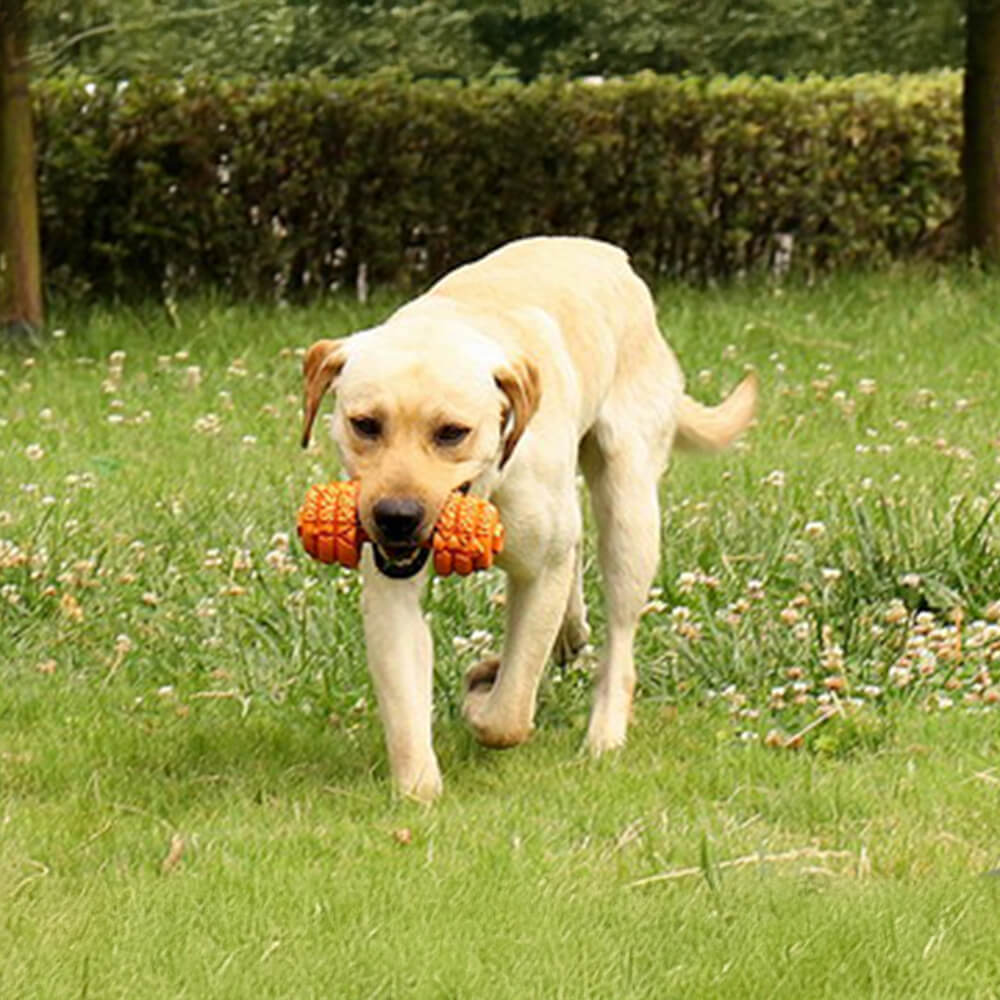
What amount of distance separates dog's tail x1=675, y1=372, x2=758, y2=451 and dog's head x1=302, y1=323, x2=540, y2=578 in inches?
65.1

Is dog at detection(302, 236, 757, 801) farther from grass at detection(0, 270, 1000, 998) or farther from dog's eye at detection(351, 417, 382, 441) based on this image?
grass at detection(0, 270, 1000, 998)

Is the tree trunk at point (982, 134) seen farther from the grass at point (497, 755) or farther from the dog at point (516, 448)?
the dog at point (516, 448)

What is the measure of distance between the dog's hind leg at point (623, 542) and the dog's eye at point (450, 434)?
1.19m

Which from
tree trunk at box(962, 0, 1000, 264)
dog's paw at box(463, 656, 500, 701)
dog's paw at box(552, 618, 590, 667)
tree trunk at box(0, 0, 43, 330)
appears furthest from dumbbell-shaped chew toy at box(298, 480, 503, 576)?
tree trunk at box(962, 0, 1000, 264)

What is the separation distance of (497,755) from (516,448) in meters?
0.83

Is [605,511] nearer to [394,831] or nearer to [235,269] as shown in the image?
[394,831]

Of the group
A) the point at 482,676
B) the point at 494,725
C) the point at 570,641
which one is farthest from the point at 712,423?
the point at 494,725

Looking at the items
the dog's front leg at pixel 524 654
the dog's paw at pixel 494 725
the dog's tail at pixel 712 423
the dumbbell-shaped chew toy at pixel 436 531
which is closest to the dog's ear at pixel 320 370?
the dumbbell-shaped chew toy at pixel 436 531

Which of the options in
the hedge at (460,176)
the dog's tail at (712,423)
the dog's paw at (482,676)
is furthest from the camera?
the hedge at (460,176)

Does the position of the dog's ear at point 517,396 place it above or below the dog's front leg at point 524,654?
above

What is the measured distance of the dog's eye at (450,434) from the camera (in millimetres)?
5047

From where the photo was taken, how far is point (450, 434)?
16.6 ft

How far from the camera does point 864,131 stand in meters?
14.9

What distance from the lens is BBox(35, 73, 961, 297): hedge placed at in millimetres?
13938
